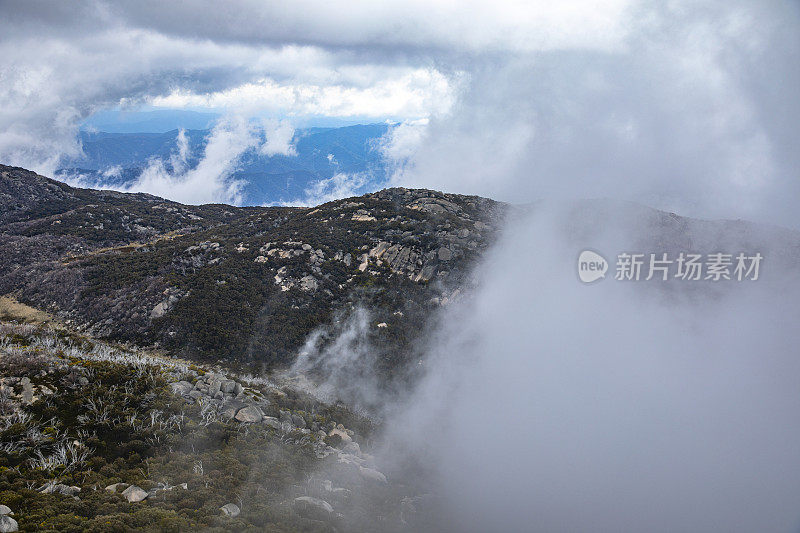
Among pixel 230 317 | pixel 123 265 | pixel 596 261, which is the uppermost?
pixel 596 261

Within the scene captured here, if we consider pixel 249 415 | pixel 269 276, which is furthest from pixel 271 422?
pixel 269 276

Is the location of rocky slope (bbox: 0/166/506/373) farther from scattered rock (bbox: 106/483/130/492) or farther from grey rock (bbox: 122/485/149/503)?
grey rock (bbox: 122/485/149/503)

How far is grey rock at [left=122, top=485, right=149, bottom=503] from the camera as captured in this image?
14550 millimetres

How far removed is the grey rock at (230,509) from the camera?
15009mm

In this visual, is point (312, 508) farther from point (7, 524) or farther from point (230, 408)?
point (7, 524)

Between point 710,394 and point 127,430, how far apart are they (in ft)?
236

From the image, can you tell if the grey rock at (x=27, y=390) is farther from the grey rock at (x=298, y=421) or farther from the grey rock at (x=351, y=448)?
the grey rock at (x=351, y=448)

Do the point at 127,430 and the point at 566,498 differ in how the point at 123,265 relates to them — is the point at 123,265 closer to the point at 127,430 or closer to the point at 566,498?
the point at 127,430

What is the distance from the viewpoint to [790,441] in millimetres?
46750

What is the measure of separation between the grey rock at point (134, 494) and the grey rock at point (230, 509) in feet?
9.90

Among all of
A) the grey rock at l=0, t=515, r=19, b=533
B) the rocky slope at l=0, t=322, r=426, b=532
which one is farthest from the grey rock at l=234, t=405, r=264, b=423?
the grey rock at l=0, t=515, r=19, b=533

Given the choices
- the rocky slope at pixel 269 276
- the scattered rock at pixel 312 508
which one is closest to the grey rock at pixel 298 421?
the scattered rock at pixel 312 508

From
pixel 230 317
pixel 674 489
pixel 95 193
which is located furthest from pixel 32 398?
pixel 95 193

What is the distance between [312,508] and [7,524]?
10.1 m
